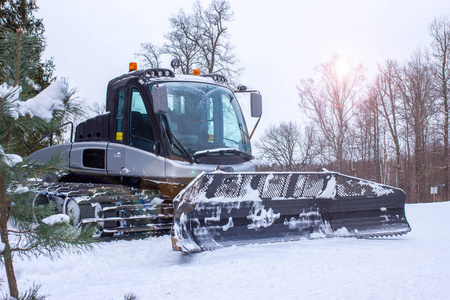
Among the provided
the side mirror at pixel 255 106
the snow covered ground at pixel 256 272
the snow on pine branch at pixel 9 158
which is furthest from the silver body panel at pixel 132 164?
the snow on pine branch at pixel 9 158

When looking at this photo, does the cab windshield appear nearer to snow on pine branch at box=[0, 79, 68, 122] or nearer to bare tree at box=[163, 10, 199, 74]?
snow on pine branch at box=[0, 79, 68, 122]

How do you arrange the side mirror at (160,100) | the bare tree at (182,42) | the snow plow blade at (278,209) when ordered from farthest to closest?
the bare tree at (182,42)
the side mirror at (160,100)
the snow plow blade at (278,209)

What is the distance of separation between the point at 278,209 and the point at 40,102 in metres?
3.87

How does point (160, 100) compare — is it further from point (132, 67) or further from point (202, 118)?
point (132, 67)

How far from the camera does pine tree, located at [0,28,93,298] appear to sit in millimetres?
2312

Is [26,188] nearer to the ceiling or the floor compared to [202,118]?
nearer to the floor

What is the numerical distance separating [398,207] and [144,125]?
13.2ft

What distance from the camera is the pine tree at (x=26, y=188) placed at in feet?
7.59

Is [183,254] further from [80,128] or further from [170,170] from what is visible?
[80,128]

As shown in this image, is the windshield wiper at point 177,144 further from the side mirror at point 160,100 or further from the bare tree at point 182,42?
the bare tree at point 182,42

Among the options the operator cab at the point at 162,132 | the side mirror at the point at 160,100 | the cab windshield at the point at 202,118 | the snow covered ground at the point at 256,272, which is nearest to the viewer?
the snow covered ground at the point at 256,272

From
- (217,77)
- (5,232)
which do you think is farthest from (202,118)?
(5,232)

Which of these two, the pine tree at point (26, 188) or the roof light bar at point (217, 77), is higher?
the roof light bar at point (217, 77)

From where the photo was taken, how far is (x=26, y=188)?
245cm
